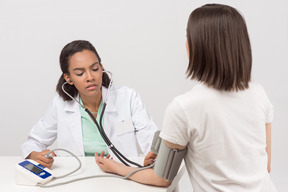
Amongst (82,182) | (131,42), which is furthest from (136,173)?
(131,42)

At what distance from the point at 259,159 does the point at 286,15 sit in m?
2.04

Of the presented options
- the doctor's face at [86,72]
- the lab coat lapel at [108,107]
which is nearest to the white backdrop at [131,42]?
the lab coat lapel at [108,107]

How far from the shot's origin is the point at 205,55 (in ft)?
3.55

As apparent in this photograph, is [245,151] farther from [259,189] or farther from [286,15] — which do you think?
[286,15]

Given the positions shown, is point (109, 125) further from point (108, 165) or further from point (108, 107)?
point (108, 165)

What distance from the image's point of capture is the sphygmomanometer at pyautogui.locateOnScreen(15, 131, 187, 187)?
1.19 meters

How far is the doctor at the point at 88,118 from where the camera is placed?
76.2 inches

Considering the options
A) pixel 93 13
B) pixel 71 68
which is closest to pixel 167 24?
pixel 93 13

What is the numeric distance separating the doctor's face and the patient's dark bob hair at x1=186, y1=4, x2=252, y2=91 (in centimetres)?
87

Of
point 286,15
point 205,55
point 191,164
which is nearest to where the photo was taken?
point 205,55

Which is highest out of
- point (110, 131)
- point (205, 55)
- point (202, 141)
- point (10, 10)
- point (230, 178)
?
point (10, 10)

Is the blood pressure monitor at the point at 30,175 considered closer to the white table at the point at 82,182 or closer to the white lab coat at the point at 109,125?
the white table at the point at 82,182

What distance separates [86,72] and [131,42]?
1.07 meters

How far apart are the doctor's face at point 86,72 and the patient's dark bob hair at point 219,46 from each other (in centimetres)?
87
